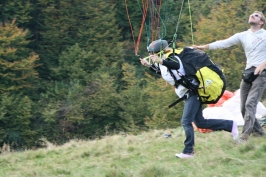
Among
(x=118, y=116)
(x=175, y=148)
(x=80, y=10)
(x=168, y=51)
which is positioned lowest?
(x=118, y=116)

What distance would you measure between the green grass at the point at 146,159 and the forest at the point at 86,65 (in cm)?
2257

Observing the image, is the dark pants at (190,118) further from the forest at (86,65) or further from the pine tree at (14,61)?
the pine tree at (14,61)

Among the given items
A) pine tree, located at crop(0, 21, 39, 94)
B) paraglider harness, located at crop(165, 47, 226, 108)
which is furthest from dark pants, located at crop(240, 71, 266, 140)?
pine tree, located at crop(0, 21, 39, 94)

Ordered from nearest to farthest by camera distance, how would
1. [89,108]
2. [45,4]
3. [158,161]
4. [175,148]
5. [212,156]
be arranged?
1. [212,156]
2. [158,161]
3. [175,148]
4. [89,108]
5. [45,4]

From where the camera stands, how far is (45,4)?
145 ft

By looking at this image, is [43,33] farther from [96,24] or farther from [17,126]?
[17,126]

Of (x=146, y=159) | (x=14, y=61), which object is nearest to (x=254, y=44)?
(x=146, y=159)

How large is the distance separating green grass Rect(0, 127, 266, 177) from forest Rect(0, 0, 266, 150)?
22573 millimetres

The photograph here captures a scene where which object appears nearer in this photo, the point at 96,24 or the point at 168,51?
the point at 168,51

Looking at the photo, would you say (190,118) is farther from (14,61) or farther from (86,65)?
(86,65)

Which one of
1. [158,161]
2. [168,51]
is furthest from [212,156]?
[168,51]

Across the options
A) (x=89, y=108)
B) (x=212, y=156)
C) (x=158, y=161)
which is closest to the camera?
(x=212, y=156)

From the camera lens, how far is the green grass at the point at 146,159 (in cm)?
602

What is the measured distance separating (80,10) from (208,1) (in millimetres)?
11666
